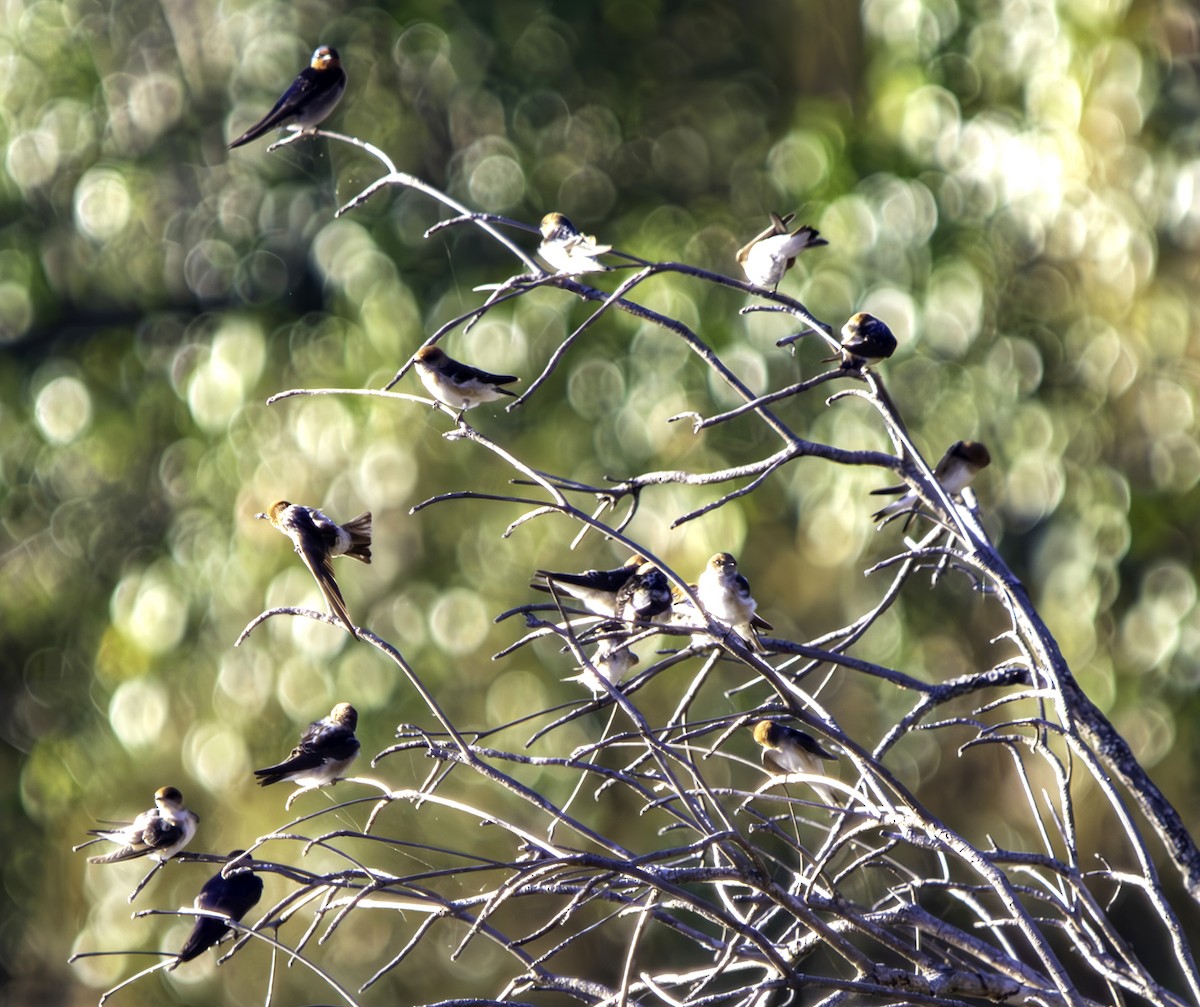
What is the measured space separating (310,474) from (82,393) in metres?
2.37

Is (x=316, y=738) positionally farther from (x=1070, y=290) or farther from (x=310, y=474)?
(x=1070, y=290)

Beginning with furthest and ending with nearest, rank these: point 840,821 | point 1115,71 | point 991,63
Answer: point 991,63, point 1115,71, point 840,821

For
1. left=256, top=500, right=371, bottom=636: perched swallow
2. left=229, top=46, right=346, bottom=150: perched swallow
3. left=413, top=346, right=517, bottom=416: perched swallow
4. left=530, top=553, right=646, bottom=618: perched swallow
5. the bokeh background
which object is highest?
left=229, top=46, right=346, bottom=150: perched swallow

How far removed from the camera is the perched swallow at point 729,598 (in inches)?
178

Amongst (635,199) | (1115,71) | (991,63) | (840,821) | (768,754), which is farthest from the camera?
(635,199)

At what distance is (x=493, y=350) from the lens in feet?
26.0

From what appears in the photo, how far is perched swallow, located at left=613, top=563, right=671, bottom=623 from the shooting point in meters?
4.49

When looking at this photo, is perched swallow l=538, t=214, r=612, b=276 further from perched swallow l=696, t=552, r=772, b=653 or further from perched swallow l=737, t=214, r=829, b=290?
perched swallow l=696, t=552, r=772, b=653

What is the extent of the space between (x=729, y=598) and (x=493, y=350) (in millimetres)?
3671

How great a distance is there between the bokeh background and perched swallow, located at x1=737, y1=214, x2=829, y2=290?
2158mm

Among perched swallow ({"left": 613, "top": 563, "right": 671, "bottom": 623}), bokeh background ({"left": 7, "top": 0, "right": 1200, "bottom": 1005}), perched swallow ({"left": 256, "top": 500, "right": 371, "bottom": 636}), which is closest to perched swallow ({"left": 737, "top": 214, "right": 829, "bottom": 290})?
perched swallow ({"left": 613, "top": 563, "right": 671, "bottom": 623})

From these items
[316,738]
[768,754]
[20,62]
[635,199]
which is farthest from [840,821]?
[20,62]

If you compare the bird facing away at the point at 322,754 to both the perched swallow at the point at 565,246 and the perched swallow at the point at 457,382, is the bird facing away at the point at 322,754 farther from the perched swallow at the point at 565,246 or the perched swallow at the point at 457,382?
the perched swallow at the point at 565,246

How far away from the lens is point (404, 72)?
9.18 metres
